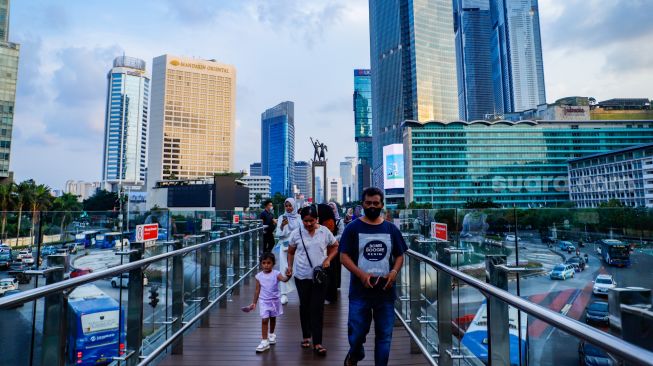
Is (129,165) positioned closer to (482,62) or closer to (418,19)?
(418,19)

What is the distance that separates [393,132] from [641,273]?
115 meters

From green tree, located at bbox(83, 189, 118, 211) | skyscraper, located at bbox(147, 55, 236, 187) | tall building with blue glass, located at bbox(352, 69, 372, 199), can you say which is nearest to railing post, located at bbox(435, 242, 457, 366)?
green tree, located at bbox(83, 189, 118, 211)

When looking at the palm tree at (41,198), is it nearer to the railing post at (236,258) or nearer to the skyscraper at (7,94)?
the skyscraper at (7,94)

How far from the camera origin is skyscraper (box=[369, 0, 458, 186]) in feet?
384

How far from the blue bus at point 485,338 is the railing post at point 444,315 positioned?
0.22 meters

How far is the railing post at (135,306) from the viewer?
2656 millimetres

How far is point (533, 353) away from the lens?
1911 mm

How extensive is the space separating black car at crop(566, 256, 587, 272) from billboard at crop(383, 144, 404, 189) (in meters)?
72.2

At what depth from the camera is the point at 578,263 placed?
17.4 metres

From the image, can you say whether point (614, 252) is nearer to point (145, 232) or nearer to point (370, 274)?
point (370, 274)

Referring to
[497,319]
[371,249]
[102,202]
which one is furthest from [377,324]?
[102,202]

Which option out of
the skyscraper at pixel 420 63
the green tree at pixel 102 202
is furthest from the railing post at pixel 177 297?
the skyscraper at pixel 420 63

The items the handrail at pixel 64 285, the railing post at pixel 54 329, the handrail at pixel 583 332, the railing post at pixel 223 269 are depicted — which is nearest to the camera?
the handrail at pixel 583 332

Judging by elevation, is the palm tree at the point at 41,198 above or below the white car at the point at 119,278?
above
